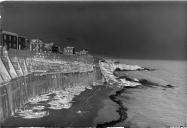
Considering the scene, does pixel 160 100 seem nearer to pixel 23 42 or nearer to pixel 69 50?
pixel 69 50

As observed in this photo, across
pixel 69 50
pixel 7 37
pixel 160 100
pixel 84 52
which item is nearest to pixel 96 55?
pixel 84 52

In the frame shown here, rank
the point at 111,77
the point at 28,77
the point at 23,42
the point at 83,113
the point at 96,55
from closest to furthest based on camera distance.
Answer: the point at 83,113, the point at 28,77, the point at 96,55, the point at 23,42, the point at 111,77

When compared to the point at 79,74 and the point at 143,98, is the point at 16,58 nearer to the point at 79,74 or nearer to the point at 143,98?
the point at 79,74

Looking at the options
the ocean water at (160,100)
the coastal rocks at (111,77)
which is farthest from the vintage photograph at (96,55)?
the coastal rocks at (111,77)

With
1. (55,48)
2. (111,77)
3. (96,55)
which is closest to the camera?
(96,55)

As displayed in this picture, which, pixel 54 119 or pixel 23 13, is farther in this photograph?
pixel 23 13

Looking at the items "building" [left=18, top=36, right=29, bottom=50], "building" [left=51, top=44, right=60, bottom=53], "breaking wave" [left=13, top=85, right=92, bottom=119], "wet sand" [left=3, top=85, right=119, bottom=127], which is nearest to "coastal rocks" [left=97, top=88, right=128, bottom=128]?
"wet sand" [left=3, top=85, right=119, bottom=127]

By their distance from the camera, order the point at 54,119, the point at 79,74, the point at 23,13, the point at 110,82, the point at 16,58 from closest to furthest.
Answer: the point at 54,119 < the point at 23,13 < the point at 16,58 < the point at 110,82 < the point at 79,74

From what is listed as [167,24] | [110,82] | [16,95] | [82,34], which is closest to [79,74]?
[110,82]
